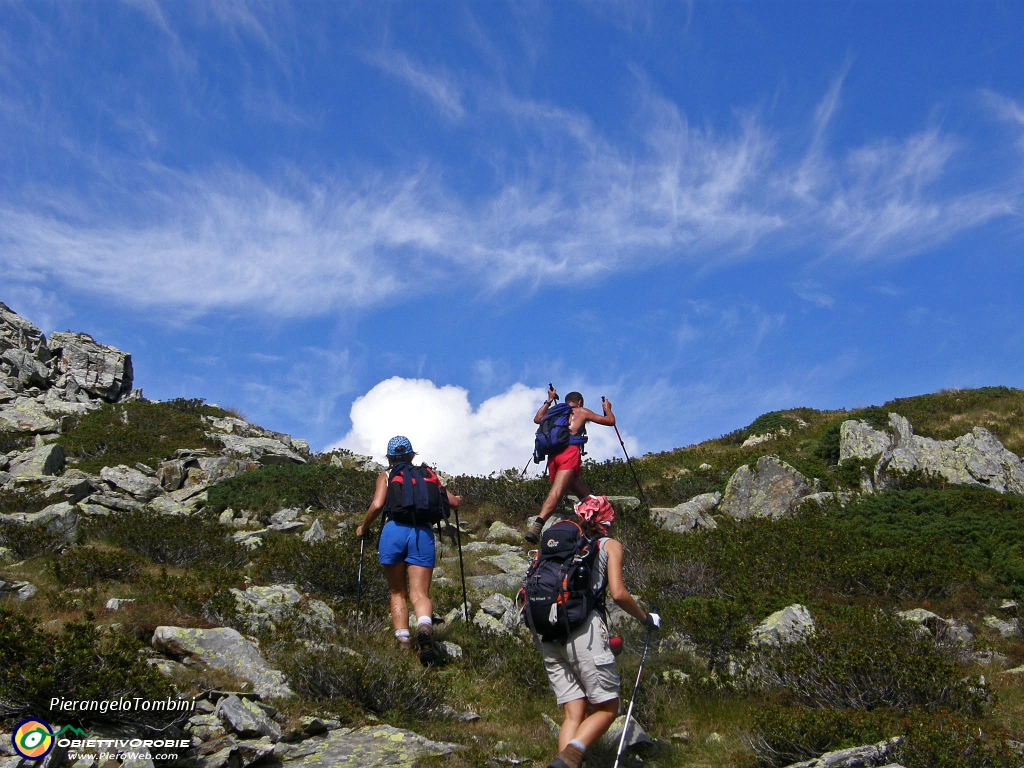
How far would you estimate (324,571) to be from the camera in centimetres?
936

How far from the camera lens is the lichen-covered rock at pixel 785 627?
23.8 ft

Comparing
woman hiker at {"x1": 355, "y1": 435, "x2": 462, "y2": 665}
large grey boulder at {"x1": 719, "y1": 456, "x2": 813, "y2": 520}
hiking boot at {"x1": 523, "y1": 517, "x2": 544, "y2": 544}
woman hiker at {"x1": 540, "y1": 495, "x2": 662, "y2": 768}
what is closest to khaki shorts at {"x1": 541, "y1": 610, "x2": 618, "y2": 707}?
woman hiker at {"x1": 540, "y1": 495, "x2": 662, "y2": 768}

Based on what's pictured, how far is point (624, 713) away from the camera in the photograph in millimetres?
6207

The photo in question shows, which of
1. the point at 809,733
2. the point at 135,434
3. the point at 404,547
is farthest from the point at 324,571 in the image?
the point at 135,434

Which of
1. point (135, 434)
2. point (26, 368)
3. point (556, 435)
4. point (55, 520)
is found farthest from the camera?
point (26, 368)

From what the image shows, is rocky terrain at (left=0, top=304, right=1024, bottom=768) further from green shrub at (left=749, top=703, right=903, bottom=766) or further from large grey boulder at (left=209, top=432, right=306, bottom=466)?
large grey boulder at (left=209, top=432, right=306, bottom=466)

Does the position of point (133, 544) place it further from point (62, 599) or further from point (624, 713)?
point (624, 713)

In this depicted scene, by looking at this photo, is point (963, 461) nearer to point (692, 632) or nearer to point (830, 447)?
point (830, 447)

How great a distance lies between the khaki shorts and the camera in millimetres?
4953

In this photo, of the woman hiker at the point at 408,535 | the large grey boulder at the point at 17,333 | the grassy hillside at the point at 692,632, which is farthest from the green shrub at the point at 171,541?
the large grey boulder at the point at 17,333

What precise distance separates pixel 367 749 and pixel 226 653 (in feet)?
5.46

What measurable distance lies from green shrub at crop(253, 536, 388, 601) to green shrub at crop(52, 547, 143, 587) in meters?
1.48

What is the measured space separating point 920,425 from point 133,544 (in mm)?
18308

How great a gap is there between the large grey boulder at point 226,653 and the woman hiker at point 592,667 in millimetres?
2347
